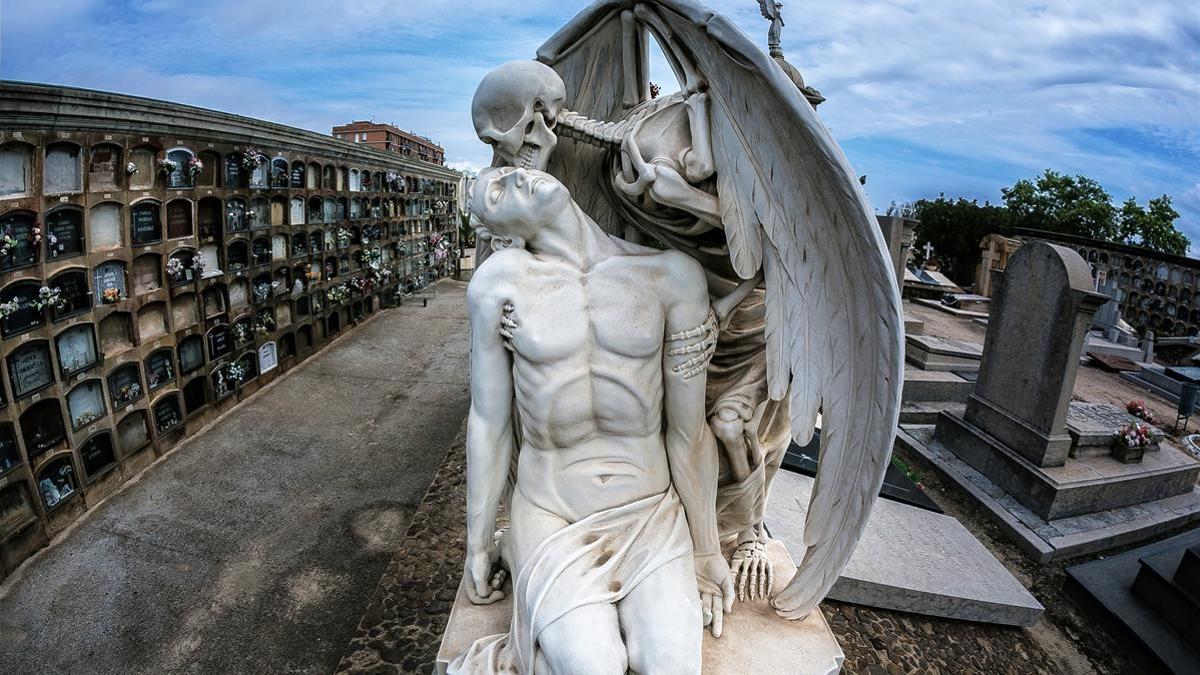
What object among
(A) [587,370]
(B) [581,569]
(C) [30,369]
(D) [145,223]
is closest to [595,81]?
(A) [587,370]

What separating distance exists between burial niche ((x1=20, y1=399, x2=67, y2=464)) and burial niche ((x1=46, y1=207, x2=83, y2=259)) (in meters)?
1.06

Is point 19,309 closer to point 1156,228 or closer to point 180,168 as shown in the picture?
point 180,168

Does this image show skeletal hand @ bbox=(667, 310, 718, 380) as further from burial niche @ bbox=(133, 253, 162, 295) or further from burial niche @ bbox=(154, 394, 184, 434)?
burial niche @ bbox=(154, 394, 184, 434)

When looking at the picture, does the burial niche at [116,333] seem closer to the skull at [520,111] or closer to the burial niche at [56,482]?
the burial niche at [56,482]

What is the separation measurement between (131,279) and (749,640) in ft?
18.5

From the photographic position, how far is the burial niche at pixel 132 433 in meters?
5.25

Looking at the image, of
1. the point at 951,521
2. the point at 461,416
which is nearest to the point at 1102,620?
the point at 951,521

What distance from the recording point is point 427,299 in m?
12.3

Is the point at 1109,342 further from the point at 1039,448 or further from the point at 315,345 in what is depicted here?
the point at 315,345

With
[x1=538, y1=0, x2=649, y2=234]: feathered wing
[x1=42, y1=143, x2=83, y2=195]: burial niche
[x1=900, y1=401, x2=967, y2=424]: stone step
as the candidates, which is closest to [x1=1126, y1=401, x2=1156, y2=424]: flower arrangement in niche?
[x1=900, y1=401, x2=967, y2=424]: stone step

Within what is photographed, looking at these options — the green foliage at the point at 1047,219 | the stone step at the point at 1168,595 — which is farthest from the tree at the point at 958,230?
the stone step at the point at 1168,595

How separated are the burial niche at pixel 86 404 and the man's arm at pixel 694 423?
16.2 ft

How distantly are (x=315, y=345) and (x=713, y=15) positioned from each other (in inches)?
326

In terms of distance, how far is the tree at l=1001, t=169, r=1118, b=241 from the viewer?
24.0m
